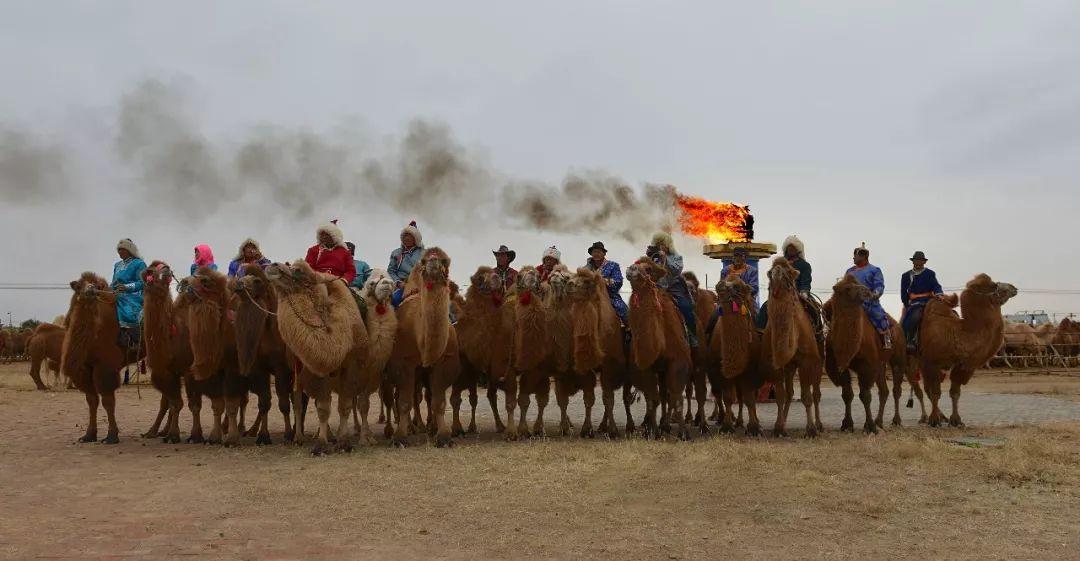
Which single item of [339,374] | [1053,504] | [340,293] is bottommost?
[1053,504]

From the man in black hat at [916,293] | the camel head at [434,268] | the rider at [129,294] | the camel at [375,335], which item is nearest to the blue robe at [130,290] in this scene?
the rider at [129,294]

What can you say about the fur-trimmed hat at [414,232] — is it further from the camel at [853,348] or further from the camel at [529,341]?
the camel at [853,348]

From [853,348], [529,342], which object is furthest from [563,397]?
[853,348]

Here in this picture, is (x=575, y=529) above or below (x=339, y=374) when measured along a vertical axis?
below

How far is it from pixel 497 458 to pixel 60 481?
4.55 metres

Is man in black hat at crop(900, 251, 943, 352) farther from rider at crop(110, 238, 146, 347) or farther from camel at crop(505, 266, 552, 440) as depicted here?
rider at crop(110, 238, 146, 347)

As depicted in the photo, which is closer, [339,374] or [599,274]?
[339,374]

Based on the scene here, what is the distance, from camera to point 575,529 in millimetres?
6457

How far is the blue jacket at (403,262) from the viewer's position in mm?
12938

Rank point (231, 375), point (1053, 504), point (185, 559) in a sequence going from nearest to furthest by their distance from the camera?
point (185, 559)
point (1053, 504)
point (231, 375)

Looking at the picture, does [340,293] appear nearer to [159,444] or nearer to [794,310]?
[159,444]

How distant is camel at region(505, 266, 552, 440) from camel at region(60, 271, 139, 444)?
553 cm

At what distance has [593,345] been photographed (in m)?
11.6

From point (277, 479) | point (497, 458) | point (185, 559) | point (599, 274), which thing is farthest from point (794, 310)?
point (185, 559)
